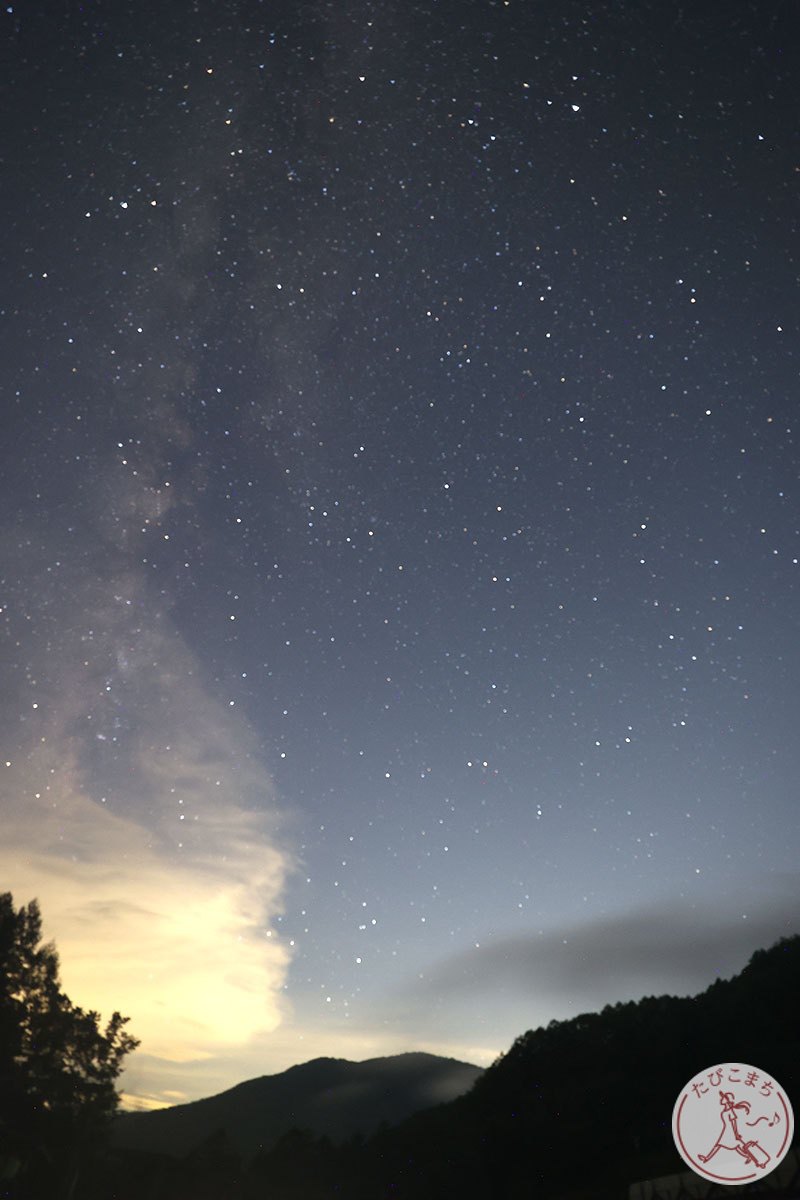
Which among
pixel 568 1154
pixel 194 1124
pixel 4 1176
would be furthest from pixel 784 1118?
pixel 194 1124

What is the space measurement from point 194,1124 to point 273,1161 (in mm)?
161136

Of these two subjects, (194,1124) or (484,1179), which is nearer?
(484,1179)

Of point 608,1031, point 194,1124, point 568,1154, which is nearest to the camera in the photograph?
point 568,1154

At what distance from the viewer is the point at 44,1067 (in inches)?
1350

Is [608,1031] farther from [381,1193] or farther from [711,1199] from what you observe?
[711,1199]

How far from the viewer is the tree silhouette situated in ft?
108

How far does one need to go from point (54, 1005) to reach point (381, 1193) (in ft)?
66.8

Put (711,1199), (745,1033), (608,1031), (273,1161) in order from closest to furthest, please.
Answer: (711,1199) < (745,1033) < (608,1031) < (273,1161)

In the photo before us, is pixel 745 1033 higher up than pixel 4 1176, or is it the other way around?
pixel 745 1033

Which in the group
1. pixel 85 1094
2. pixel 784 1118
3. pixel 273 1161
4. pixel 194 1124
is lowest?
pixel 194 1124

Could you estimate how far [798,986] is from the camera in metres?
35.0

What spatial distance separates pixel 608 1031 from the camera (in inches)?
1606

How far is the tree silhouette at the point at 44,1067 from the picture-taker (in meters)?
33.0

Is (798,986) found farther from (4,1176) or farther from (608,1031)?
(4,1176)
